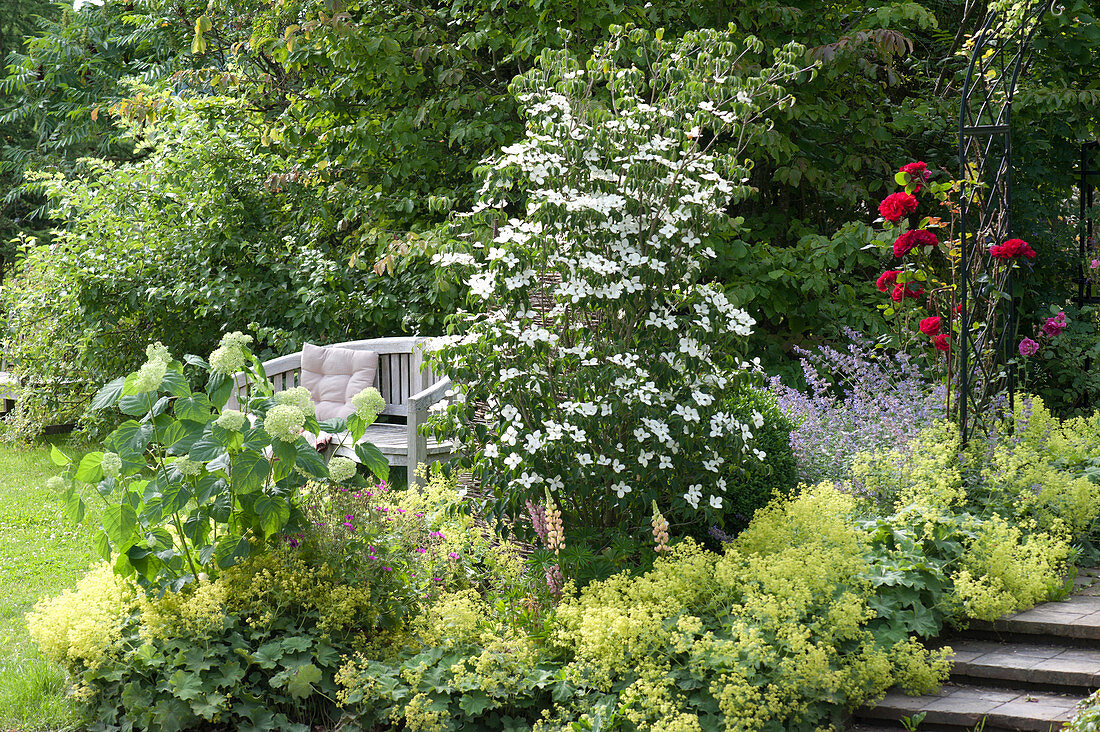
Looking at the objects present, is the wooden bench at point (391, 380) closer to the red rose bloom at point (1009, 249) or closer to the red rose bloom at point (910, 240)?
the red rose bloom at point (910, 240)

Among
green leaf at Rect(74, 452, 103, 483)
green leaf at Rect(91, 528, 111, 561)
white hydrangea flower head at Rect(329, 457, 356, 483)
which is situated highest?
green leaf at Rect(74, 452, 103, 483)

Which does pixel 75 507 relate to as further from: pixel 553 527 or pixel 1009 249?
pixel 1009 249

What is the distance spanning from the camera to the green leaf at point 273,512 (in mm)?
3078

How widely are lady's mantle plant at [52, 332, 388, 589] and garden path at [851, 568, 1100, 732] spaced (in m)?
1.94

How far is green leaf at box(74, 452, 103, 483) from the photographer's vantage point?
120 inches

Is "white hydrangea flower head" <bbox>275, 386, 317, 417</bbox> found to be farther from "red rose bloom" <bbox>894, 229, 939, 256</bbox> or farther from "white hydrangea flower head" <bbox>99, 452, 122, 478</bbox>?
"red rose bloom" <bbox>894, 229, 939, 256</bbox>

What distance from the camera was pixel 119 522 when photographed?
3.04 meters

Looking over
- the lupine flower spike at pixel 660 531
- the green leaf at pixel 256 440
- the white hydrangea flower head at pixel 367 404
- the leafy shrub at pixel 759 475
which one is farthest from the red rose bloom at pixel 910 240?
the green leaf at pixel 256 440

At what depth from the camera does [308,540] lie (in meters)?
3.27

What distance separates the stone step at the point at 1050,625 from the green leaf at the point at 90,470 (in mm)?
3123

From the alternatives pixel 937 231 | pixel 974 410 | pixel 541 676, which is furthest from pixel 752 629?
pixel 937 231

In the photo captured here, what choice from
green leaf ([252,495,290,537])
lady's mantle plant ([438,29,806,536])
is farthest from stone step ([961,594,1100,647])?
green leaf ([252,495,290,537])

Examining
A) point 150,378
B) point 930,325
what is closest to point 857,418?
point 930,325

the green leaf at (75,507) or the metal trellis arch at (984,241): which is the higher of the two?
the metal trellis arch at (984,241)
